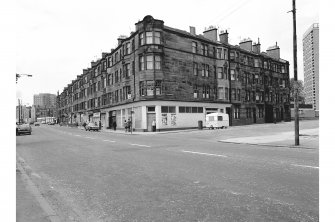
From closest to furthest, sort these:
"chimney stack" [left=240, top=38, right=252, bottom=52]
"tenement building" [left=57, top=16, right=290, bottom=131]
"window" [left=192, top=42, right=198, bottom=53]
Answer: "tenement building" [left=57, top=16, right=290, bottom=131], "window" [left=192, top=42, right=198, bottom=53], "chimney stack" [left=240, top=38, right=252, bottom=52]

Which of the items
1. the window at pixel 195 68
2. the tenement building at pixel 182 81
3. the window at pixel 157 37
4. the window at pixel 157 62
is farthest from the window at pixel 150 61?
the window at pixel 195 68

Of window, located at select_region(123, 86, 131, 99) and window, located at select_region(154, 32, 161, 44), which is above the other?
window, located at select_region(154, 32, 161, 44)

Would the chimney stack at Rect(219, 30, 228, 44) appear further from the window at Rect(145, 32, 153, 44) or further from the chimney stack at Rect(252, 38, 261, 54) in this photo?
the window at Rect(145, 32, 153, 44)

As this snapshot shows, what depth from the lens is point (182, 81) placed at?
41719 mm

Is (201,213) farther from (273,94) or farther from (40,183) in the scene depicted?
(273,94)

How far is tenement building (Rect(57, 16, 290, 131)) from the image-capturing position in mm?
38781

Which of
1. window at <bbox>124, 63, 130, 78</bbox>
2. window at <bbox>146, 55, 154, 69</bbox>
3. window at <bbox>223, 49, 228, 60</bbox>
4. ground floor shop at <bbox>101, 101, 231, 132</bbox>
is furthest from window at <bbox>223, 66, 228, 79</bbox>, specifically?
window at <bbox>124, 63, 130, 78</bbox>

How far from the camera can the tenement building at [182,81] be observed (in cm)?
3878

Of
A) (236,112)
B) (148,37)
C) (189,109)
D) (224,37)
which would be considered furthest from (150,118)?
(224,37)

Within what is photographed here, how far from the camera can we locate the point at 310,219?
429 centimetres

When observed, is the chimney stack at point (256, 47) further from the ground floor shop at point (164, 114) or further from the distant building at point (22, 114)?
the distant building at point (22, 114)

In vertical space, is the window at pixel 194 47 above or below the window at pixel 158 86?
above

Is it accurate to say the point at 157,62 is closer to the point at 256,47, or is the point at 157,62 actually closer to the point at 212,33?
the point at 212,33

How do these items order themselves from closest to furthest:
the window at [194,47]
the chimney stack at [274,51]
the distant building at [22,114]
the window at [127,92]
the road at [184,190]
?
the road at [184,190]
the window at [127,92]
the window at [194,47]
the chimney stack at [274,51]
the distant building at [22,114]
